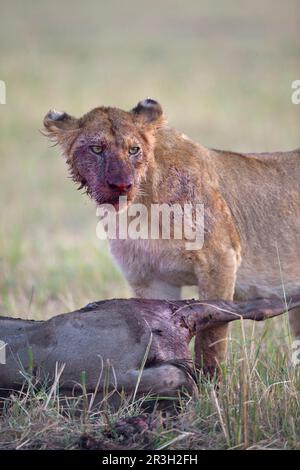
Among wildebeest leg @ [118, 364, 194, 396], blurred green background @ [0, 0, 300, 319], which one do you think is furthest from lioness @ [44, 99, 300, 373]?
blurred green background @ [0, 0, 300, 319]

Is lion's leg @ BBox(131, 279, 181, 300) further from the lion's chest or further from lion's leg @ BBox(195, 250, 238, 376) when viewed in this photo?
lion's leg @ BBox(195, 250, 238, 376)

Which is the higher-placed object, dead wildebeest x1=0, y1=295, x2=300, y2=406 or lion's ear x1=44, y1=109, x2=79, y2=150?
lion's ear x1=44, y1=109, x2=79, y2=150

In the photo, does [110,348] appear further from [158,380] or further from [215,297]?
[215,297]

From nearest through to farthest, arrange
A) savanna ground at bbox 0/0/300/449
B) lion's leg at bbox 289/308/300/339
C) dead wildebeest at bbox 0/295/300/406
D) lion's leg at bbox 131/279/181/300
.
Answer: savanna ground at bbox 0/0/300/449 → dead wildebeest at bbox 0/295/300/406 → lion's leg at bbox 131/279/181/300 → lion's leg at bbox 289/308/300/339

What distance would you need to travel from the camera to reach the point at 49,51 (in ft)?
71.4

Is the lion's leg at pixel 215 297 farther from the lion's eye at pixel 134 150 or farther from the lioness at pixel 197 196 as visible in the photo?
the lion's eye at pixel 134 150

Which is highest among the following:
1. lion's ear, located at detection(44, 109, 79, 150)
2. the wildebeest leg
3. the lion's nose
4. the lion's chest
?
lion's ear, located at detection(44, 109, 79, 150)

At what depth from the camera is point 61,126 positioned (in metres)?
5.42

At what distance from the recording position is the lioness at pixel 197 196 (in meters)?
5.16

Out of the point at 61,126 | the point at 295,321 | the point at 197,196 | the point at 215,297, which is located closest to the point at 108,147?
the point at 61,126

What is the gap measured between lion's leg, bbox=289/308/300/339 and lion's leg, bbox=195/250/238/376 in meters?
0.92

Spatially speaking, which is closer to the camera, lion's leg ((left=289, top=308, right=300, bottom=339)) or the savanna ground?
the savanna ground

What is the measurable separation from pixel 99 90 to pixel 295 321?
12363 mm

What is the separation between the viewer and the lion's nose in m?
4.98
